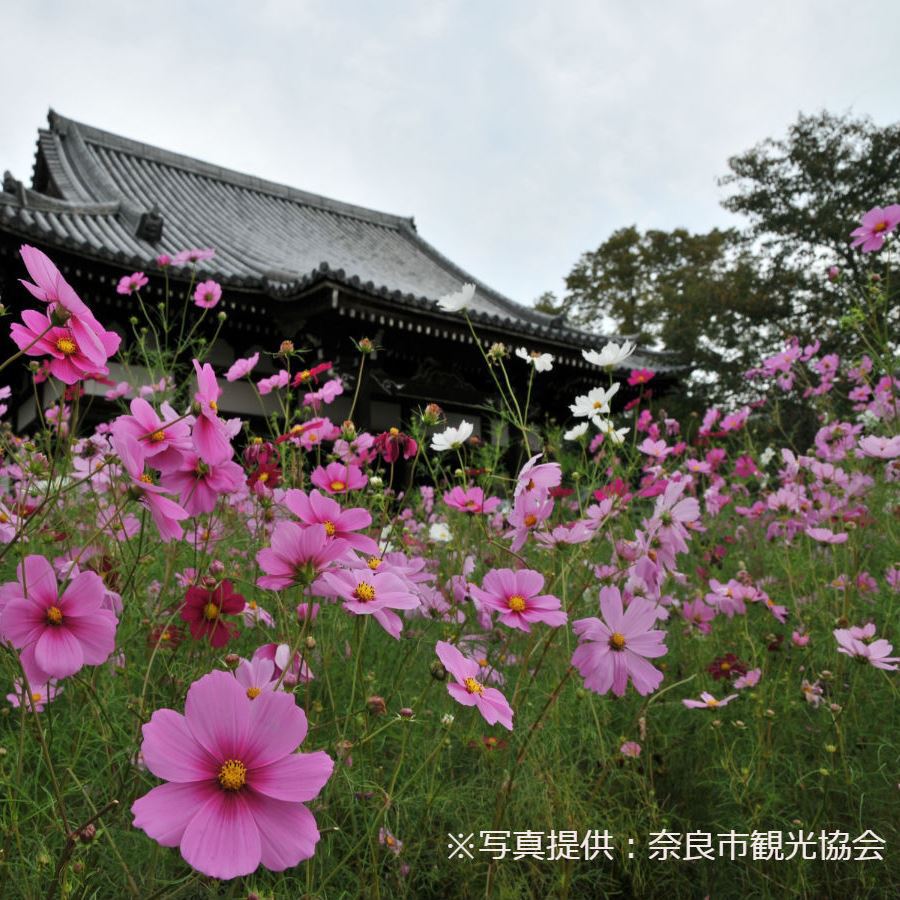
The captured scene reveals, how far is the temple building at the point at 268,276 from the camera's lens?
5.01m

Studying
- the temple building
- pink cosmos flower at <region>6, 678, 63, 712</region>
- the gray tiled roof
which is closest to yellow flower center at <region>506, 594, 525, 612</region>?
pink cosmos flower at <region>6, 678, 63, 712</region>

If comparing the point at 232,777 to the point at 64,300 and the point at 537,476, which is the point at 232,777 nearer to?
the point at 64,300

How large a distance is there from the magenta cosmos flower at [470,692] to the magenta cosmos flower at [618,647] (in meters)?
0.14

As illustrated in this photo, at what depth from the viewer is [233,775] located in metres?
0.41

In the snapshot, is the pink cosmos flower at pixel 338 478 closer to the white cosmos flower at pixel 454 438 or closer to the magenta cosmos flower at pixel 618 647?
the white cosmos flower at pixel 454 438

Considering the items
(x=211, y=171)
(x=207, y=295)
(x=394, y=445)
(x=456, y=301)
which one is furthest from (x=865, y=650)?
(x=211, y=171)

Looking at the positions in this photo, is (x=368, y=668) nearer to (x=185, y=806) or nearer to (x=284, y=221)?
(x=185, y=806)

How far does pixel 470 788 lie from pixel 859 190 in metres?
13.4

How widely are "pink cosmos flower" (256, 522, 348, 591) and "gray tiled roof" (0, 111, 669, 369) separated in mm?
4519

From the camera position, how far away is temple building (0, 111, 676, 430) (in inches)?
197

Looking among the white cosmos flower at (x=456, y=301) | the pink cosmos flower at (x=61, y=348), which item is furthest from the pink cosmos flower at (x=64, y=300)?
the white cosmos flower at (x=456, y=301)

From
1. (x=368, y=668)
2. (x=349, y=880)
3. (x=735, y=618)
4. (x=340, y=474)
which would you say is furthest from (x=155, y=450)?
(x=735, y=618)

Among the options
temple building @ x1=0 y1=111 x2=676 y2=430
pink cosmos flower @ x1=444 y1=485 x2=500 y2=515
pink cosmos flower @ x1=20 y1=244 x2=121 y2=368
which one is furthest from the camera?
temple building @ x1=0 y1=111 x2=676 y2=430

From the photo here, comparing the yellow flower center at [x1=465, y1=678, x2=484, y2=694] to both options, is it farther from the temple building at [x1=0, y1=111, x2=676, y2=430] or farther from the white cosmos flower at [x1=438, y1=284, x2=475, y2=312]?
the temple building at [x1=0, y1=111, x2=676, y2=430]
